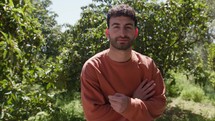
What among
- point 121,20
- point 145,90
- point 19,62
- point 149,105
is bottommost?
point 149,105

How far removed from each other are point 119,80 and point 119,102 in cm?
27

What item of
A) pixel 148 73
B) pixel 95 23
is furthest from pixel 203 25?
pixel 148 73

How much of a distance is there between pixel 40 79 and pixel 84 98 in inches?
76.6

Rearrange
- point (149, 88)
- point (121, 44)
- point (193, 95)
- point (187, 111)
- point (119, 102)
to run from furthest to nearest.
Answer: point (193, 95) < point (187, 111) < point (149, 88) < point (121, 44) < point (119, 102)

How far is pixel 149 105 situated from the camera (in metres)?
2.36

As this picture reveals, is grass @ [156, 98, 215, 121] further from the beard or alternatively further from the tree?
the beard

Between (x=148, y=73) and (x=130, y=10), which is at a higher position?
(x=130, y=10)

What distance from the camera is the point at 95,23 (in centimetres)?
919

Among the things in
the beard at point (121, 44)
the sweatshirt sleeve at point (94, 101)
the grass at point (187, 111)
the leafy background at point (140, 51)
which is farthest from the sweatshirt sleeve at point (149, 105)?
the grass at point (187, 111)

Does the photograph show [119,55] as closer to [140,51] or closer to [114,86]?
[114,86]

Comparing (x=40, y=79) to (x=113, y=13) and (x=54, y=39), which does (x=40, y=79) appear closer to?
(x=113, y=13)

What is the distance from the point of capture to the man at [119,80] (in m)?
2.30

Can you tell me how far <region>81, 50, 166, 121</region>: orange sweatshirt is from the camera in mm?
2301

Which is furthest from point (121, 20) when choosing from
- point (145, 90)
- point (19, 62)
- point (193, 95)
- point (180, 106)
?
point (193, 95)
